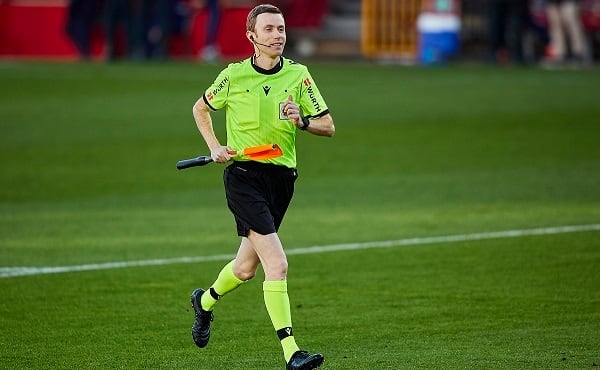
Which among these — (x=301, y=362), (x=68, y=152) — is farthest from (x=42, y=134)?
(x=301, y=362)

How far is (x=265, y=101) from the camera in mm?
8523

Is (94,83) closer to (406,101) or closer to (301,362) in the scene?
(406,101)

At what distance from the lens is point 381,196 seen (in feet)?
55.9

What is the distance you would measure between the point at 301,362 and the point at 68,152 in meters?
13.8

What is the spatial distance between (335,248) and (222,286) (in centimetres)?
445

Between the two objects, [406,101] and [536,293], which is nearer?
[536,293]

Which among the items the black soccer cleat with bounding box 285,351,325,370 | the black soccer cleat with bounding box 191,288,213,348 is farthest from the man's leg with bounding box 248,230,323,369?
the black soccer cleat with bounding box 191,288,213,348

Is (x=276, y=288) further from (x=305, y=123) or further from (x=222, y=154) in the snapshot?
(x=305, y=123)

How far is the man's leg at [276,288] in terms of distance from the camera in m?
8.25

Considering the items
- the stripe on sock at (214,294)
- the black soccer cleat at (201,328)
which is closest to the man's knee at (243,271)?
the stripe on sock at (214,294)

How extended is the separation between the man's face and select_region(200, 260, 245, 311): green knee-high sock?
55.8 inches

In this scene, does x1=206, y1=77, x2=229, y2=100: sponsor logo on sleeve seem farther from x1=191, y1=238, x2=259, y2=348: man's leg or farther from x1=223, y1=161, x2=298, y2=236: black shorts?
x1=191, y1=238, x2=259, y2=348: man's leg

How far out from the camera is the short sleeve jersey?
8.52 m

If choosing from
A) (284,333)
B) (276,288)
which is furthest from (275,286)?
(284,333)
